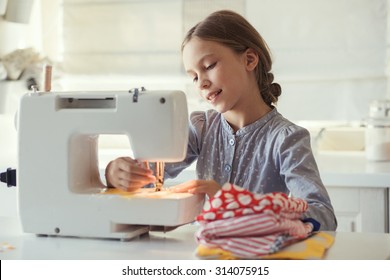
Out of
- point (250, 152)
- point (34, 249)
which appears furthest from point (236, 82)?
point (34, 249)

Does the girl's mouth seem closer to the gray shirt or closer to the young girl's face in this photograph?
the young girl's face

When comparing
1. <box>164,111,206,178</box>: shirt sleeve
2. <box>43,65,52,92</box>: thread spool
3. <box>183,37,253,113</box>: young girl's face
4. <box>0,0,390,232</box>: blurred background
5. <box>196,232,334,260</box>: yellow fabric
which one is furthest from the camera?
<box>0,0,390,232</box>: blurred background

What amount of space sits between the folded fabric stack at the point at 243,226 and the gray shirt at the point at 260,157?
0.24 meters

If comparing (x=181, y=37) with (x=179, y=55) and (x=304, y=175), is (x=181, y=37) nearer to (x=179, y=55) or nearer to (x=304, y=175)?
(x=179, y=55)

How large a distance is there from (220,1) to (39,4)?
2.63 feet

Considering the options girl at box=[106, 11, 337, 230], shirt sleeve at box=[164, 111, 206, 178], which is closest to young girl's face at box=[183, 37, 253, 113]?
girl at box=[106, 11, 337, 230]

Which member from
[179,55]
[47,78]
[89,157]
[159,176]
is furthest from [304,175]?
[179,55]

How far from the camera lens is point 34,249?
3.90 ft

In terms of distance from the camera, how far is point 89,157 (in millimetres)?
1345

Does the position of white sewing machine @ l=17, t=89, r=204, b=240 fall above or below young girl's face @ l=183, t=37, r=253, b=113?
below

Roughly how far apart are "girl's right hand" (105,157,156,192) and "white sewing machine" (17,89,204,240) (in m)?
0.02

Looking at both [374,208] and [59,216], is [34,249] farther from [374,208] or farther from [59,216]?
[374,208]

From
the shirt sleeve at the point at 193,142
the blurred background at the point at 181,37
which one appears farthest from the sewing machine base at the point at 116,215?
the blurred background at the point at 181,37

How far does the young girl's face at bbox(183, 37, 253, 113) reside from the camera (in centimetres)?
147
